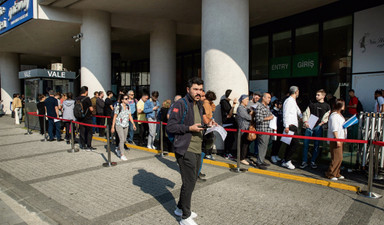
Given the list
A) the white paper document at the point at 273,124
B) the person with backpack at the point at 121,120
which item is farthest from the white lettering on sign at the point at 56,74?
the white paper document at the point at 273,124

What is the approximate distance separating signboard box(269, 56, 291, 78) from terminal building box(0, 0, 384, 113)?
0.05 m

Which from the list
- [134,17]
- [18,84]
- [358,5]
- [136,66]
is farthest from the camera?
[136,66]

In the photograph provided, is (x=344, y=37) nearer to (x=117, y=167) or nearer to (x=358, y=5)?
(x=358, y=5)

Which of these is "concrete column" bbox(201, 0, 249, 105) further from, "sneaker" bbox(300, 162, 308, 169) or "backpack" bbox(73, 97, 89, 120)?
"backpack" bbox(73, 97, 89, 120)

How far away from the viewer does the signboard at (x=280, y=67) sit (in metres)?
13.7

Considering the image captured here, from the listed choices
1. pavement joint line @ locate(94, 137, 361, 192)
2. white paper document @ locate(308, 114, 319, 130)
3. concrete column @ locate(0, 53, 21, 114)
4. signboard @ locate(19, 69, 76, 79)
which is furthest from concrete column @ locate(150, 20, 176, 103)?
concrete column @ locate(0, 53, 21, 114)

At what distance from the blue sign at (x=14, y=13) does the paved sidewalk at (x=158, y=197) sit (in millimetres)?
9869

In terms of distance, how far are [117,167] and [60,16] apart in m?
10.7

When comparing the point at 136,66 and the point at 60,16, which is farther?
the point at 136,66

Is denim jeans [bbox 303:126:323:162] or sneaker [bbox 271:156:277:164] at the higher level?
denim jeans [bbox 303:126:323:162]

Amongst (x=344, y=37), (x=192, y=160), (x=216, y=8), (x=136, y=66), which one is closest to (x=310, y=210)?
→ (x=192, y=160)

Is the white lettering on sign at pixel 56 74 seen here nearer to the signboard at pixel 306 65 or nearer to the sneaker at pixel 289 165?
the sneaker at pixel 289 165

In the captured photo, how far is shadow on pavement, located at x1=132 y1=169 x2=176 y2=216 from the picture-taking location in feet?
14.6

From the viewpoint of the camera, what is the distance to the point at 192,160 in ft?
12.0
